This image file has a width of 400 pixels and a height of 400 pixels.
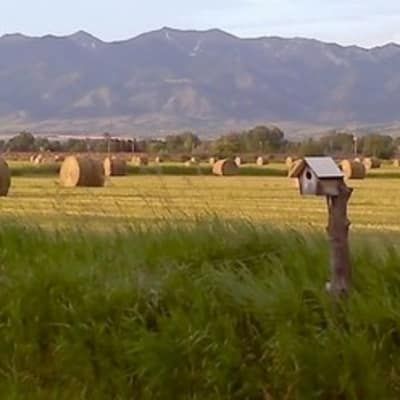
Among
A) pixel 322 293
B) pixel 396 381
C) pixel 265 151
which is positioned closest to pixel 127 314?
pixel 322 293

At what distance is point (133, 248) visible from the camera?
7.48 metres

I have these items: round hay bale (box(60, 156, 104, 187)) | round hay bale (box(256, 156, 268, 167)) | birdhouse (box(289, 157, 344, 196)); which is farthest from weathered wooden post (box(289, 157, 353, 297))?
round hay bale (box(256, 156, 268, 167))

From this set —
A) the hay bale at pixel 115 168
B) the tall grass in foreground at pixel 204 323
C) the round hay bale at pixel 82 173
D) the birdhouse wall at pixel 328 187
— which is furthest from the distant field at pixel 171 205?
the birdhouse wall at pixel 328 187

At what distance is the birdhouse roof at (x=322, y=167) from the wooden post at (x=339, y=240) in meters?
0.08

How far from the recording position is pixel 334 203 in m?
6.38

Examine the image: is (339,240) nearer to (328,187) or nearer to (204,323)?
(328,187)

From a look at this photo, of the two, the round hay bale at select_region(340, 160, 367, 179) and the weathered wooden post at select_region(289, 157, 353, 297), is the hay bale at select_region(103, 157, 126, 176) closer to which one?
the round hay bale at select_region(340, 160, 367, 179)

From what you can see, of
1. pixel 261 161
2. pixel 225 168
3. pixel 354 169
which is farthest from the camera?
pixel 261 161

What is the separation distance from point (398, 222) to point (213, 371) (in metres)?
17.5

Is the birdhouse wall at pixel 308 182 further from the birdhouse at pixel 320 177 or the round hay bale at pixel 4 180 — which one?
the round hay bale at pixel 4 180

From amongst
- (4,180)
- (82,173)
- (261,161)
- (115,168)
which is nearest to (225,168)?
(115,168)

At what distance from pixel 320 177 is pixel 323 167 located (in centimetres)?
11

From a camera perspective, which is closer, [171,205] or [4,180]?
[171,205]

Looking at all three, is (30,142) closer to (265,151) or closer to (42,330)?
(265,151)
